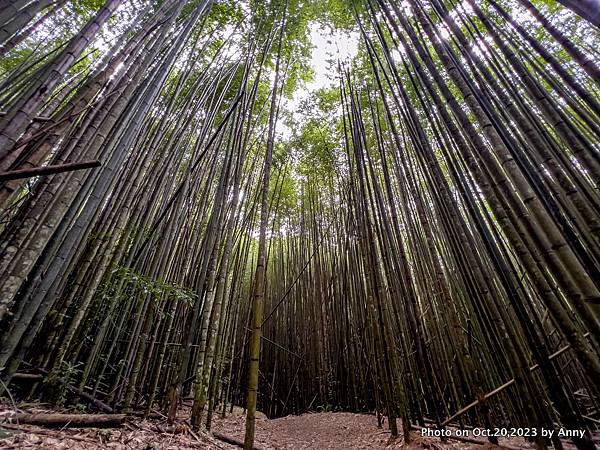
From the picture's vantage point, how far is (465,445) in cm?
212

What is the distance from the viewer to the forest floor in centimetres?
128

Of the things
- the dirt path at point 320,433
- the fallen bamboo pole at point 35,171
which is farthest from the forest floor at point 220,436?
the fallen bamboo pole at point 35,171

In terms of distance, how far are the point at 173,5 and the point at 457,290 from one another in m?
3.68

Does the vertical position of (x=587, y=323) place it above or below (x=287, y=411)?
above

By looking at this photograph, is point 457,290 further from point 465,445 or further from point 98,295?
point 98,295

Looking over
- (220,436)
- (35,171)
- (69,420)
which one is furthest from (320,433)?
(35,171)

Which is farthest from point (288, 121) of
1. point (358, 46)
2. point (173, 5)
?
point (173, 5)

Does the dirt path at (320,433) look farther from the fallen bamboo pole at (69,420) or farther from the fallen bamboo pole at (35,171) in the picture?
the fallen bamboo pole at (35,171)

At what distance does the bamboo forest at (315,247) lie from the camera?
1195 mm

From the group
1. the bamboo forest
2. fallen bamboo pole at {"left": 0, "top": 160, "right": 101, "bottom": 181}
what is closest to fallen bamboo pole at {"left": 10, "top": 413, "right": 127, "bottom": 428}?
the bamboo forest

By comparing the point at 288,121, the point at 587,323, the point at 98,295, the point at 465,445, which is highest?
the point at 288,121

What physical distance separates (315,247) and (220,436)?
3.53 meters

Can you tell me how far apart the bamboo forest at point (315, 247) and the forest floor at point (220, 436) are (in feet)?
0.07

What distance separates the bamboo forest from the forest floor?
22 millimetres
